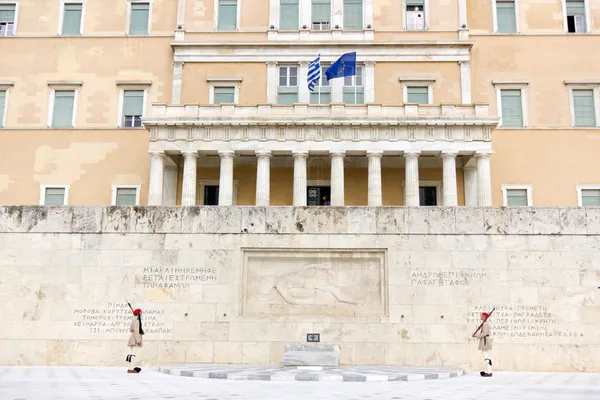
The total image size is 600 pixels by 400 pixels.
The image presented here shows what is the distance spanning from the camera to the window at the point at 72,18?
40781 millimetres

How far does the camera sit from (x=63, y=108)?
39594 millimetres

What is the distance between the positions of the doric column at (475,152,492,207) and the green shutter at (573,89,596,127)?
27.3 feet

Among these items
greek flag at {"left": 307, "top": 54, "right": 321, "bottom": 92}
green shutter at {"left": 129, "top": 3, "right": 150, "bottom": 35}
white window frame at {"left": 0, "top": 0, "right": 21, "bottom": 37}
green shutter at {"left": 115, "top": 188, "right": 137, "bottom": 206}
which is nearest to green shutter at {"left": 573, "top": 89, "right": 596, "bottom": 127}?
greek flag at {"left": 307, "top": 54, "right": 321, "bottom": 92}

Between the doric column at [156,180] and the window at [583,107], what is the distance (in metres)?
25.2

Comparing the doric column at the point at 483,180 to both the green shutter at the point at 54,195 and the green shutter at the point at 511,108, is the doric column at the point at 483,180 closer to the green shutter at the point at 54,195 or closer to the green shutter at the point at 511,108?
the green shutter at the point at 511,108

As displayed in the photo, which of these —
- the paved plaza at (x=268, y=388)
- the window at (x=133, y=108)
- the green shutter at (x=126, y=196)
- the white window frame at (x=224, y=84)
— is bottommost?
the paved plaza at (x=268, y=388)

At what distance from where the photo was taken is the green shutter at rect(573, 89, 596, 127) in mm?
38438

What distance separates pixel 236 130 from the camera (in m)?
35.0

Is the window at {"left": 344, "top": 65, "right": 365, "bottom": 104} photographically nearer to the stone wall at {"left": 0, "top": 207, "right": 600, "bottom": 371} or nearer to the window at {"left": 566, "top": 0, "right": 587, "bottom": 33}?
the window at {"left": 566, "top": 0, "right": 587, "bottom": 33}

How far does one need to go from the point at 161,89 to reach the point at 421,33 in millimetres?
16893

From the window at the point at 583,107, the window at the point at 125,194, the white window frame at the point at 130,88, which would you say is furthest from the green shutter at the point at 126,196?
the window at the point at 583,107

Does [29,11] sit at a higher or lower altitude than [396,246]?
higher

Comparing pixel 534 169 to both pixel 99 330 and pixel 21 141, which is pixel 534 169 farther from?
pixel 21 141

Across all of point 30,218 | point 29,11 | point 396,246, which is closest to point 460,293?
point 396,246
